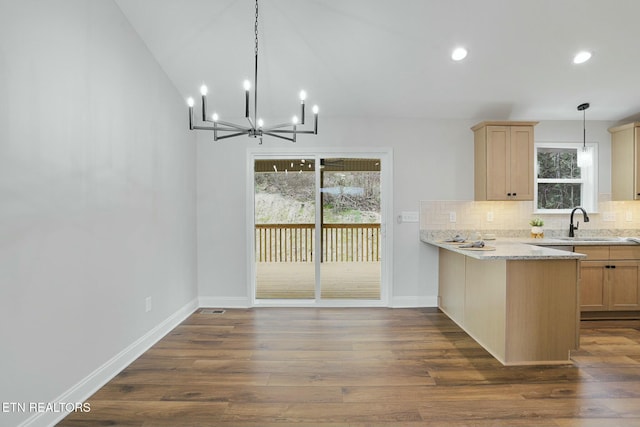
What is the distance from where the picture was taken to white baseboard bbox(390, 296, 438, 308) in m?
4.12

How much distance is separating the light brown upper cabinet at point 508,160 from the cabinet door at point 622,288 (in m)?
1.16

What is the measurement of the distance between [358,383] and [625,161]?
426cm

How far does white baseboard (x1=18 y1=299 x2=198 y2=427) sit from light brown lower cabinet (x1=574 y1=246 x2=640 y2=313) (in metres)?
4.47

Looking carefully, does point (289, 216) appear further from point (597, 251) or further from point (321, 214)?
point (597, 251)

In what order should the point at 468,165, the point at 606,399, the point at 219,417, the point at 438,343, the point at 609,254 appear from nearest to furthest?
1. the point at 219,417
2. the point at 606,399
3. the point at 438,343
4. the point at 609,254
5. the point at 468,165

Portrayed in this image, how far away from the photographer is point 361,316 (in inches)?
149

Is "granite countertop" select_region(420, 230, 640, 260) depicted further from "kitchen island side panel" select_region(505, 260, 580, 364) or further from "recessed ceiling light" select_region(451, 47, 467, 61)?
"recessed ceiling light" select_region(451, 47, 467, 61)

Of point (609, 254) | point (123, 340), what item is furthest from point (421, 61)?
point (123, 340)

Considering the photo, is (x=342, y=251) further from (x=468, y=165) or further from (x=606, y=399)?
(x=606, y=399)

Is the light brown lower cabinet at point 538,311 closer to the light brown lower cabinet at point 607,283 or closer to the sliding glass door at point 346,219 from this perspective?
the light brown lower cabinet at point 607,283

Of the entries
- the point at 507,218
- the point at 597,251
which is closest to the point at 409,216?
the point at 507,218

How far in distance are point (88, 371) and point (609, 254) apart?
5005 millimetres

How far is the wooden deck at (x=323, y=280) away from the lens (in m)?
4.38

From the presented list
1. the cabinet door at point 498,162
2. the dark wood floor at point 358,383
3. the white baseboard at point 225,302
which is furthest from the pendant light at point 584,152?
the white baseboard at point 225,302
